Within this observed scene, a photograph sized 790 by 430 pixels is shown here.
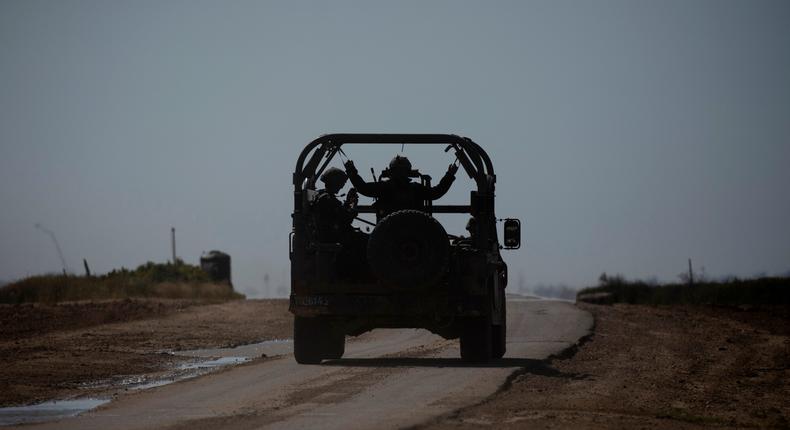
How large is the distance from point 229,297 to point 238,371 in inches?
1265

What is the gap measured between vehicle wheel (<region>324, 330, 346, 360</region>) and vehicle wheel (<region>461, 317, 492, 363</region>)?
184 centimetres

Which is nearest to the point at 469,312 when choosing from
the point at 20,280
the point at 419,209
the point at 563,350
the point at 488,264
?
the point at 488,264

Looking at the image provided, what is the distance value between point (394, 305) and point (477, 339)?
137cm

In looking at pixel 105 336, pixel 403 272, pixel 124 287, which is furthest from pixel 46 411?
pixel 124 287

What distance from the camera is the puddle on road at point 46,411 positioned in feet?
45.1

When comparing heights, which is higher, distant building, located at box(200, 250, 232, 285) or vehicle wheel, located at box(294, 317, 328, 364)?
distant building, located at box(200, 250, 232, 285)

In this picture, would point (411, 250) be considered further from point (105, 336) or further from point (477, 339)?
point (105, 336)

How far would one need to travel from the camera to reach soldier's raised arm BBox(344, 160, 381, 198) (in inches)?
810

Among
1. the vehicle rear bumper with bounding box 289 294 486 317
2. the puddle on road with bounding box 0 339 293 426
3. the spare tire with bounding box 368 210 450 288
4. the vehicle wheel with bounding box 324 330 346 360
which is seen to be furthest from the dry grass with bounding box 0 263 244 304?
the spare tire with bounding box 368 210 450 288

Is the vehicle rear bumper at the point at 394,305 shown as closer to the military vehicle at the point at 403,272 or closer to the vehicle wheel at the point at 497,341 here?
the military vehicle at the point at 403,272

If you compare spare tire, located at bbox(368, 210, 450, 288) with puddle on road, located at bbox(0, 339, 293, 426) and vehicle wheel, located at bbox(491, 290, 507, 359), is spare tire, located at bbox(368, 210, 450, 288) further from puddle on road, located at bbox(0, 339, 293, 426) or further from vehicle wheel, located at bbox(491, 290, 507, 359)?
puddle on road, located at bbox(0, 339, 293, 426)

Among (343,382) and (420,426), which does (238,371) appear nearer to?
(343,382)

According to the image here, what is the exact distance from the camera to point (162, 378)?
62.4ft

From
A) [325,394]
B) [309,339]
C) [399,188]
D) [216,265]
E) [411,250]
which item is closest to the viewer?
[325,394]
